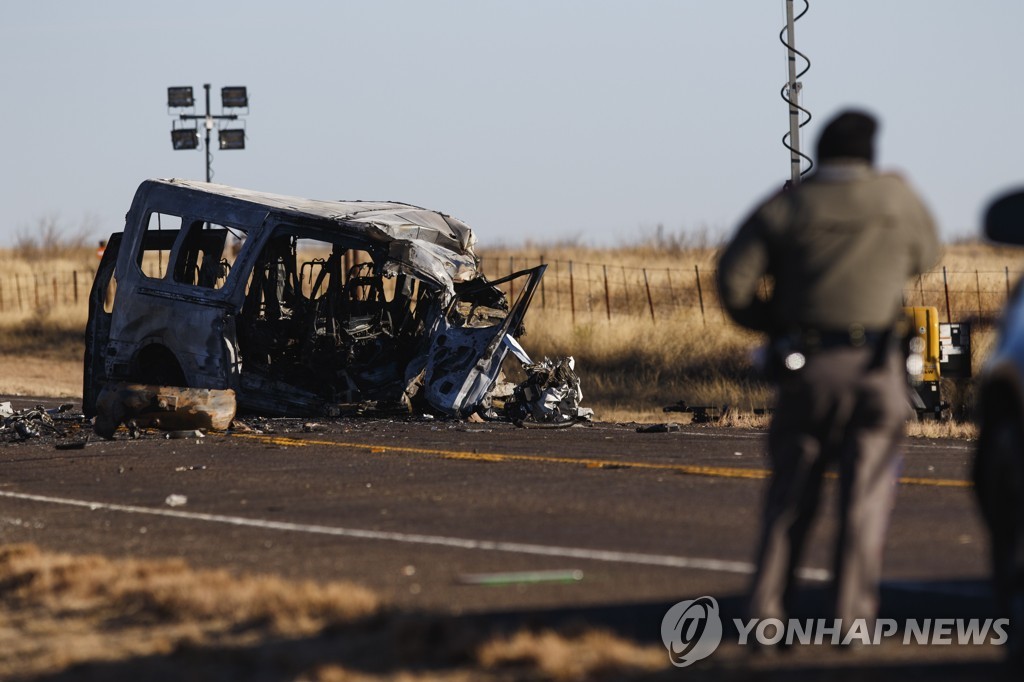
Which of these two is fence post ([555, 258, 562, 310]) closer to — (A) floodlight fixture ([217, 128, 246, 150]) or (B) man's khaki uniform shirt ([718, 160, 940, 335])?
(A) floodlight fixture ([217, 128, 246, 150])

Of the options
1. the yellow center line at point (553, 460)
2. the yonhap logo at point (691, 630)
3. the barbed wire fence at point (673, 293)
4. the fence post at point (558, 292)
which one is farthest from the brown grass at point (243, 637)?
the fence post at point (558, 292)

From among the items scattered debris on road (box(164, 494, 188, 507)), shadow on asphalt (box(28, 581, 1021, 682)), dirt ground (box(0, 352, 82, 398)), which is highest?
shadow on asphalt (box(28, 581, 1021, 682))

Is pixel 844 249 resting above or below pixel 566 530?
above

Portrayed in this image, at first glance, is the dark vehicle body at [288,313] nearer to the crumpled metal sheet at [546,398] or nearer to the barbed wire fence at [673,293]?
the crumpled metal sheet at [546,398]

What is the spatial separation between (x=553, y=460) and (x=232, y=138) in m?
35.9

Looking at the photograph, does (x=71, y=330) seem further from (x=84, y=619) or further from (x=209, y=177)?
(x=84, y=619)

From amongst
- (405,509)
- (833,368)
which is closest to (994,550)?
(833,368)

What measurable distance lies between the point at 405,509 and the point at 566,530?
1.72 m

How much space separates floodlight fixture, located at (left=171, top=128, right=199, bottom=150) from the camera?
4719 cm

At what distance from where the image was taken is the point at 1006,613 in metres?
5.27

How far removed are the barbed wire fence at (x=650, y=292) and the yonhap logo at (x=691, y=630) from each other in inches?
885

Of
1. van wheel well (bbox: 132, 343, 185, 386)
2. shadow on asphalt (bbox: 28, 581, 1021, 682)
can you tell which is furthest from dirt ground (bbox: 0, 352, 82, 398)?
shadow on asphalt (bbox: 28, 581, 1021, 682)

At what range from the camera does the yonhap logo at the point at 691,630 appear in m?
5.59

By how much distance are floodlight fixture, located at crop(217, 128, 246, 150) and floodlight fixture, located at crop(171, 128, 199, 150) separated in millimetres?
695
